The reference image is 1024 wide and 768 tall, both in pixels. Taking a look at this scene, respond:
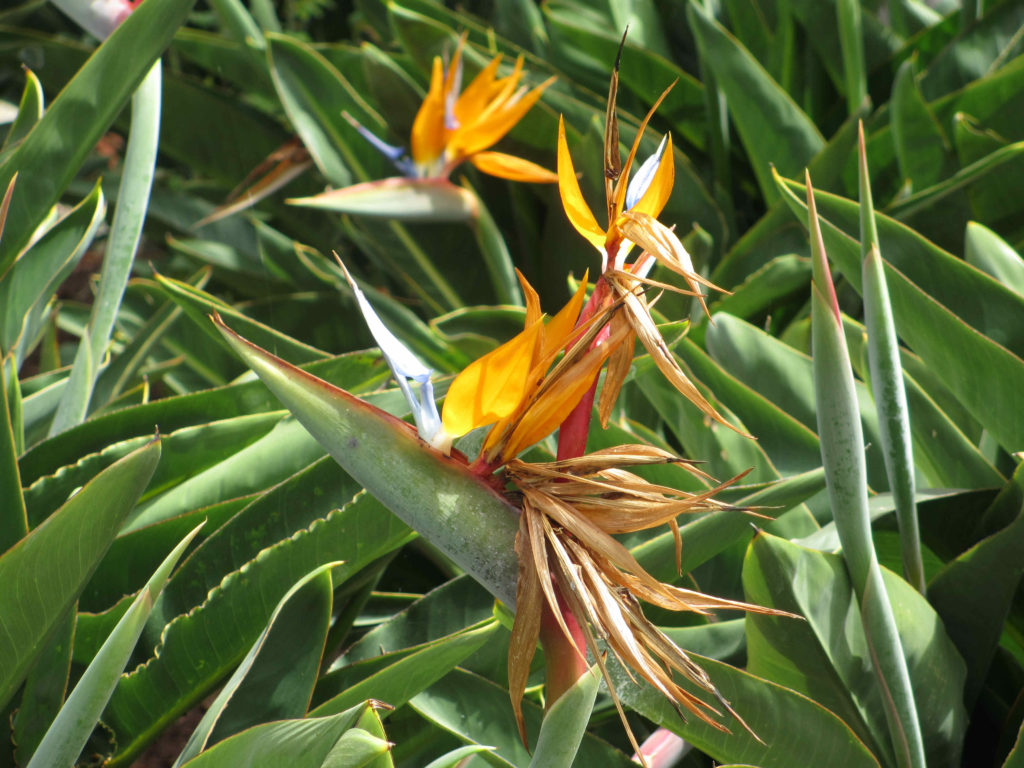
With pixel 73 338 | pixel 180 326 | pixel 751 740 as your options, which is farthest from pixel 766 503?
pixel 73 338

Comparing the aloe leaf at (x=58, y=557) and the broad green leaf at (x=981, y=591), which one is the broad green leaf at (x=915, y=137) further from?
the aloe leaf at (x=58, y=557)

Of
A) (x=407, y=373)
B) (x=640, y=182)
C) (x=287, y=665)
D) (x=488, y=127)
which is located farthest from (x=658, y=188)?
(x=488, y=127)

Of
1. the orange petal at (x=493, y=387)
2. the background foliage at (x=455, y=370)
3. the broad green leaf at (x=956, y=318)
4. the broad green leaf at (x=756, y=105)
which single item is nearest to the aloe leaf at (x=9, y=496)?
the background foliage at (x=455, y=370)

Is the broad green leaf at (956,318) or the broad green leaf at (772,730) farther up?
the broad green leaf at (956,318)

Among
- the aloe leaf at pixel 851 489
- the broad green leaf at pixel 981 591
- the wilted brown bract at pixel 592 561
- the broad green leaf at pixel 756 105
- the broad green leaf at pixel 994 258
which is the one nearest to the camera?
the wilted brown bract at pixel 592 561

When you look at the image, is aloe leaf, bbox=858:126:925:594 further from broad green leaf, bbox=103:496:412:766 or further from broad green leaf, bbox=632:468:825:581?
broad green leaf, bbox=103:496:412:766

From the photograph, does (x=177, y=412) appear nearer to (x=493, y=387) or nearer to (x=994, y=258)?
(x=493, y=387)

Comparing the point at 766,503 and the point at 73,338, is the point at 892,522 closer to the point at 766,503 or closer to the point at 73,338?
the point at 766,503
